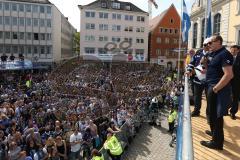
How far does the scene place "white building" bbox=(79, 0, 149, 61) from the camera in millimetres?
65438

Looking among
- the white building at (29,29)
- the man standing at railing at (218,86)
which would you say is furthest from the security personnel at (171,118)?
the white building at (29,29)

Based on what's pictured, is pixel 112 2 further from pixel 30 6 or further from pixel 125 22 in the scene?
pixel 30 6

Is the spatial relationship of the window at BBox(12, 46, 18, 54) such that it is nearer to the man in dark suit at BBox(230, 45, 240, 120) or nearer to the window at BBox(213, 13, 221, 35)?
the window at BBox(213, 13, 221, 35)

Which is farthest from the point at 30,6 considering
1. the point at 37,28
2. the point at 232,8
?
the point at 232,8

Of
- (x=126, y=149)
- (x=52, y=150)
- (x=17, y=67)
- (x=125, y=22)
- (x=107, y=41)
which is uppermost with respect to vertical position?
(x=125, y=22)

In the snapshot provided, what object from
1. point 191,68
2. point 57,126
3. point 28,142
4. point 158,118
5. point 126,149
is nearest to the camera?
point 191,68

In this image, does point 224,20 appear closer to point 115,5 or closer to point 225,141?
point 225,141

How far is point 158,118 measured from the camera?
80.0 ft

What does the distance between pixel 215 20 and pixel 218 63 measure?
30.5m

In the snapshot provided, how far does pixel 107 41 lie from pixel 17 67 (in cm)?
2874

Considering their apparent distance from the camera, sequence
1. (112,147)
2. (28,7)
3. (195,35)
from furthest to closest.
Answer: (28,7)
(195,35)
(112,147)

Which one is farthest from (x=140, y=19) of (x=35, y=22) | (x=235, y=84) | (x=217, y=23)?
(x=235, y=84)

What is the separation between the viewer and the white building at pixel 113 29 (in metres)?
65.4

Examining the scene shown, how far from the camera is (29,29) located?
6244 centimetres
